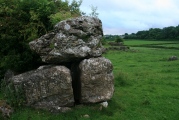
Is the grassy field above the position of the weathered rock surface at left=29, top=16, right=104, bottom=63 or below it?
below

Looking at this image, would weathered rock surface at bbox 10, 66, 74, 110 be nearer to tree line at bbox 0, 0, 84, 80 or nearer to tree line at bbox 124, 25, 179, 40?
tree line at bbox 0, 0, 84, 80

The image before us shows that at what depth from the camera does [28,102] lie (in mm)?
11469

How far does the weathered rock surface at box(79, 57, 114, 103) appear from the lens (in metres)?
11.8

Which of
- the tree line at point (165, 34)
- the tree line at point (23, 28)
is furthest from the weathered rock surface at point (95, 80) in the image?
the tree line at point (165, 34)

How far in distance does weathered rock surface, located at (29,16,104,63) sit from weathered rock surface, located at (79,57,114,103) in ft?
1.90

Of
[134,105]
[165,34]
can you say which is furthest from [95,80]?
[165,34]

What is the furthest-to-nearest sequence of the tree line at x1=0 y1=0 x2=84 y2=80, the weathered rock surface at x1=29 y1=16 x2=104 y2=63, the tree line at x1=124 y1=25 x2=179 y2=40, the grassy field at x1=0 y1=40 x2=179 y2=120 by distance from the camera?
the tree line at x1=124 y1=25 x2=179 y2=40
the tree line at x1=0 y1=0 x2=84 y2=80
the weathered rock surface at x1=29 y1=16 x2=104 y2=63
the grassy field at x1=0 y1=40 x2=179 y2=120

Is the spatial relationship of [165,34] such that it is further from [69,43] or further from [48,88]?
[48,88]

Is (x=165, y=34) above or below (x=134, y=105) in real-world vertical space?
above

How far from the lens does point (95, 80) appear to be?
468 inches

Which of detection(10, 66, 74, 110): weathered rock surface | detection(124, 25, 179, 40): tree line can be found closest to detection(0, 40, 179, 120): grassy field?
detection(10, 66, 74, 110): weathered rock surface

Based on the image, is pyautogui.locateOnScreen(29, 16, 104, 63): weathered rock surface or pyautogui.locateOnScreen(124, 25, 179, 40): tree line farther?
pyautogui.locateOnScreen(124, 25, 179, 40): tree line

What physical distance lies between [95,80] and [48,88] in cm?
250

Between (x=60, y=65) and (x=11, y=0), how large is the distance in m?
6.42
